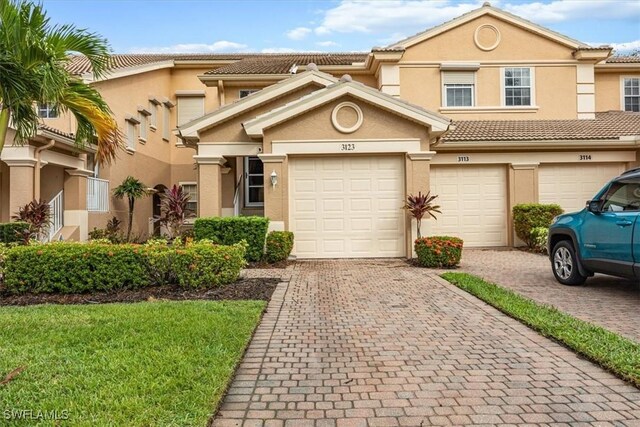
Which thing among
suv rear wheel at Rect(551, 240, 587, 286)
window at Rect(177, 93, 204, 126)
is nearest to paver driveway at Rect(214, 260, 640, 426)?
suv rear wheel at Rect(551, 240, 587, 286)

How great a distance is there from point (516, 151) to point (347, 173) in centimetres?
601

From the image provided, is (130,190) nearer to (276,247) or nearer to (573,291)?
(276,247)

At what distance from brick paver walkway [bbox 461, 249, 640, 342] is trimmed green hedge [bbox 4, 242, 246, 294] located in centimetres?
555

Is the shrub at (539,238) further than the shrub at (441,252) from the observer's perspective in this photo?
Yes

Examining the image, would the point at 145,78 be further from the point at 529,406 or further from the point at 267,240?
the point at 529,406

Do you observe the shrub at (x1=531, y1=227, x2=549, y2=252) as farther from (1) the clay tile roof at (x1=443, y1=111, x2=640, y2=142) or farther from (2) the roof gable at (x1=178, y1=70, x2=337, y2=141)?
(2) the roof gable at (x1=178, y1=70, x2=337, y2=141)

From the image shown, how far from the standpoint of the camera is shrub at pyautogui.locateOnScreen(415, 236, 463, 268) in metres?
10.7

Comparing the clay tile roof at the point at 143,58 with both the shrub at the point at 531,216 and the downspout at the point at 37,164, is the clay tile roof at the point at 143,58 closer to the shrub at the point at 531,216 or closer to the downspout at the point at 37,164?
the downspout at the point at 37,164

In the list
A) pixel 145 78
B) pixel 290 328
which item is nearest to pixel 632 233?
pixel 290 328

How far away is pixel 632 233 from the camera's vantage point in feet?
22.0

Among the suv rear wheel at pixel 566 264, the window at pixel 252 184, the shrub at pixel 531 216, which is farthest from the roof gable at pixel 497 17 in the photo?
the suv rear wheel at pixel 566 264

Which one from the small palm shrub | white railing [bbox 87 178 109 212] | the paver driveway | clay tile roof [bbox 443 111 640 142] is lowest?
the paver driveway

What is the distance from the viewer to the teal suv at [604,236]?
6.80 metres

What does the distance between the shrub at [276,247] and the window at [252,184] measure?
4990 millimetres
